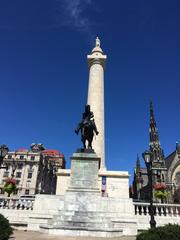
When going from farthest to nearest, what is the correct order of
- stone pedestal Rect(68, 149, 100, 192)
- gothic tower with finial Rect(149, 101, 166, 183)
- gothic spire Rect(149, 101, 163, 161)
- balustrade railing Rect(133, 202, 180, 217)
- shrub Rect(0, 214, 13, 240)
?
1. gothic spire Rect(149, 101, 163, 161)
2. gothic tower with finial Rect(149, 101, 166, 183)
3. balustrade railing Rect(133, 202, 180, 217)
4. stone pedestal Rect(68, 149, 100, 192)
5. shrub Rect(0, 214, 13, 240)

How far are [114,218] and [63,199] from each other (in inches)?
141

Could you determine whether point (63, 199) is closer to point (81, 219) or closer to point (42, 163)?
point (81, 219)

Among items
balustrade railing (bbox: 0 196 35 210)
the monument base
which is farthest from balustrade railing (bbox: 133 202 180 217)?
balustrade railing (bbox: 0 196 35 210)

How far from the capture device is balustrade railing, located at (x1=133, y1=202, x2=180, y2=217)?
17.7m

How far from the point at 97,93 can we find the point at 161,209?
18824 mm

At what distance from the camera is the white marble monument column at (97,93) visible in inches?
1190

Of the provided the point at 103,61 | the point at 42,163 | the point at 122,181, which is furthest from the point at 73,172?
the point at 42,163

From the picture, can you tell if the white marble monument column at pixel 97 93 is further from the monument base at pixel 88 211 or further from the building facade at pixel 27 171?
the building facade at pixel 27 171

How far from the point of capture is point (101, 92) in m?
33.6

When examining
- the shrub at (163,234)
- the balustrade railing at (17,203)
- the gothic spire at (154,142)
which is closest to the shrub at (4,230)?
the shrub at (163,234)

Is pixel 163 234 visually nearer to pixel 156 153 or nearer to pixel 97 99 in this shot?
pixel 97 99

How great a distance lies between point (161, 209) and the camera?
18188 millimetres

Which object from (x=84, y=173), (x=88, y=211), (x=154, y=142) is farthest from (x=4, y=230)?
(x=154, y=142)

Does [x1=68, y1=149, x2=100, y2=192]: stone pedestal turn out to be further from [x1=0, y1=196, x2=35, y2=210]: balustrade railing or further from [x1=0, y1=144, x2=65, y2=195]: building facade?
[x1=0, y1=144, x2=65, y2=195]: building facade
